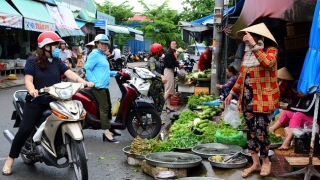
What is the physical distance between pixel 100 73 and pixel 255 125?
333 centimetres

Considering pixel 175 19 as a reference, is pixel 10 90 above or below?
below

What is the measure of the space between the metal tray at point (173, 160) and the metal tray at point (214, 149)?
240mm

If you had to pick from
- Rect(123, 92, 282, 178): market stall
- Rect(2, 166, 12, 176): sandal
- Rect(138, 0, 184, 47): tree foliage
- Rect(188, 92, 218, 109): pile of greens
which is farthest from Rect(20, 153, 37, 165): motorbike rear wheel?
Rect(138, 0, 184, 47): tree foliage

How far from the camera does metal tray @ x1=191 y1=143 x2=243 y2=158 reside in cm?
575

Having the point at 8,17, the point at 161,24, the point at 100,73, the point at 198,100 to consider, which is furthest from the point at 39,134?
the point at 161,24

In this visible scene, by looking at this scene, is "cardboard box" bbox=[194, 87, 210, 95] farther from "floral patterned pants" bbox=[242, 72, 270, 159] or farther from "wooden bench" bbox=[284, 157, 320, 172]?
"floral patterned pants" bbox=[242, 72, 270, 159]

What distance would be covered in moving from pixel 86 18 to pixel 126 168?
89.9 feet

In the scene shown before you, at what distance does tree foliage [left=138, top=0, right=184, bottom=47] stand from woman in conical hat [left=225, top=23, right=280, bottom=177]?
37.8 meters

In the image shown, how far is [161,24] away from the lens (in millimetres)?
42531

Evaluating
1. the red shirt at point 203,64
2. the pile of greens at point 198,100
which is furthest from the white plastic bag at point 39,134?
the red shirt at point 203,64

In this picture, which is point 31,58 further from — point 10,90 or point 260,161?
point 10,90

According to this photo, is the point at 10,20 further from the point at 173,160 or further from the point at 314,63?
the point at 314,63

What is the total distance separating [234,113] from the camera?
752 cm

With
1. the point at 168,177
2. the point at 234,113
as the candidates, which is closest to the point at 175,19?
the point at 234,113
